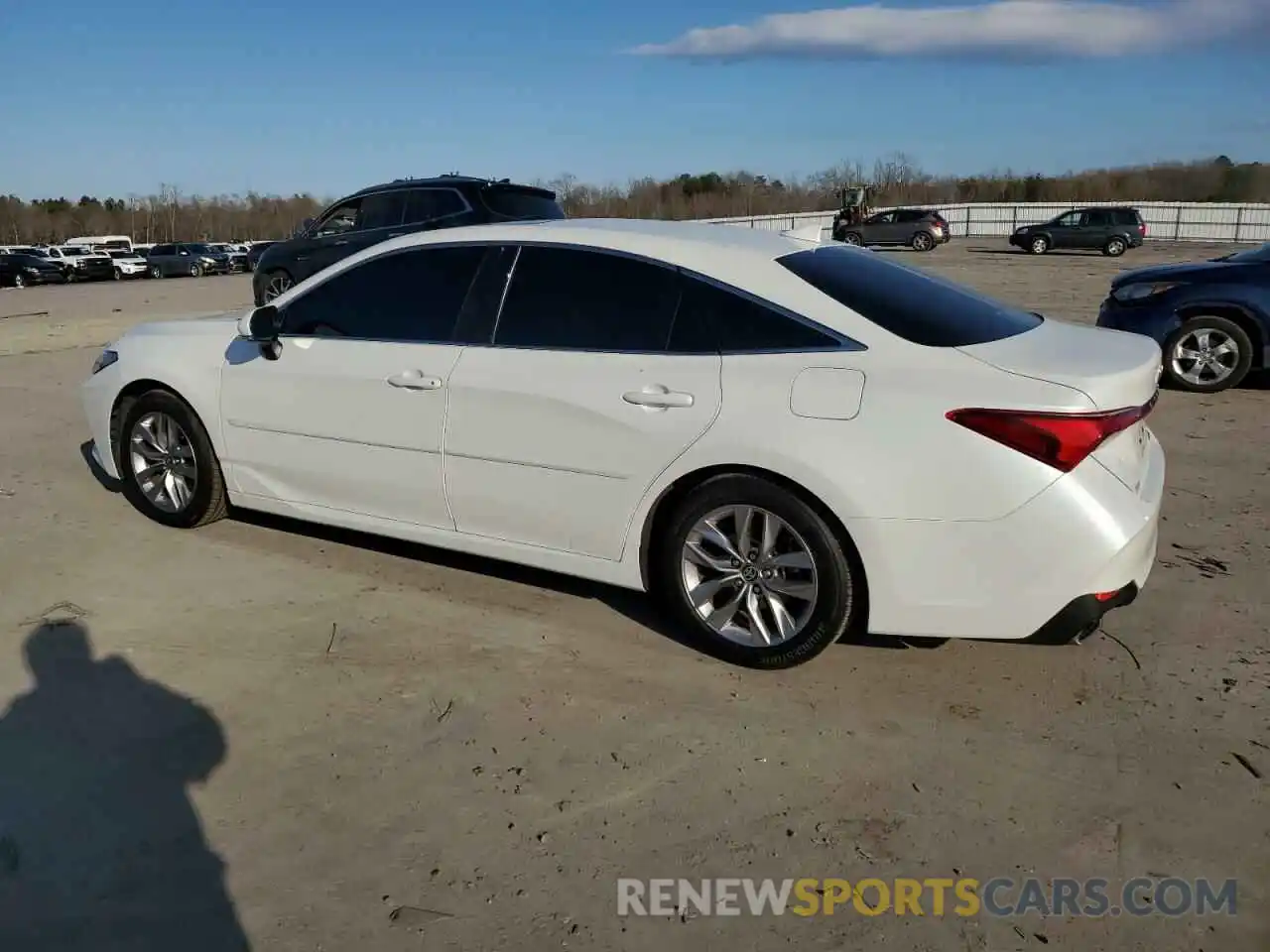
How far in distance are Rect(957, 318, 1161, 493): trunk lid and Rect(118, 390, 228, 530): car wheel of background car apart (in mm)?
3761

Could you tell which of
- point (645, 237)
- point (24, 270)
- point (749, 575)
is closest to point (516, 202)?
point (645, 237)

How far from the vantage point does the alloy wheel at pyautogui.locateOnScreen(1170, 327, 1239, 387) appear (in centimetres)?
866

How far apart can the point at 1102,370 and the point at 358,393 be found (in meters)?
3.02

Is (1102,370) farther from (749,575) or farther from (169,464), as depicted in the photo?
(169,464)

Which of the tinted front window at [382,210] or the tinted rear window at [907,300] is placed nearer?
the tinted rear window at [907,300]

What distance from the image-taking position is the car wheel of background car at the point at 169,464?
5094 mm

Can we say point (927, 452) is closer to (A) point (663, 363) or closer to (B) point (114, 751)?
(A) point (663, 363)

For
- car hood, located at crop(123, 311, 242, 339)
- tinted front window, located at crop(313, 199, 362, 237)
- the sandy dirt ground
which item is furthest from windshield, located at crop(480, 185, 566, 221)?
the sandy dirt ground

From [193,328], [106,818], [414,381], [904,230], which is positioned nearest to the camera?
[106,818]

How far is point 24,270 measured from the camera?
35.7m

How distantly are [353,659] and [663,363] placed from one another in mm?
1656

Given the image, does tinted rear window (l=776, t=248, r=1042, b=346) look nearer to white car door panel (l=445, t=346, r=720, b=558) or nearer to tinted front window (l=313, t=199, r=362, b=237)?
white car door panel (l=445, t=346, r=720, b=558)

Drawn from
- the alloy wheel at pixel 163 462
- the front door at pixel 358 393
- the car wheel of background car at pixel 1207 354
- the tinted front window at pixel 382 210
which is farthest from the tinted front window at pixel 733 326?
the tinted front window at pixel 382 210

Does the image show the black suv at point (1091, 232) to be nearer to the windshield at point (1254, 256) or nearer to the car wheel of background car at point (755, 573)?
the windshield at point (1254, 256)
